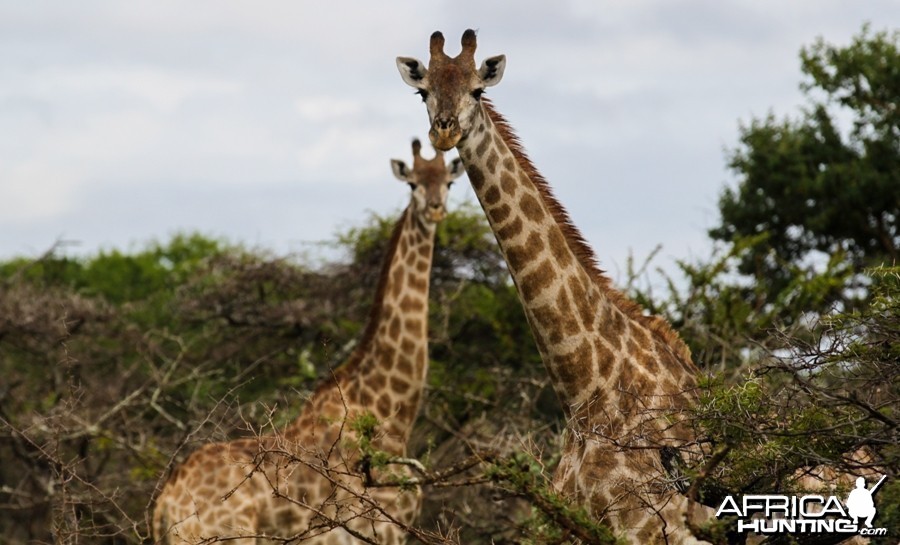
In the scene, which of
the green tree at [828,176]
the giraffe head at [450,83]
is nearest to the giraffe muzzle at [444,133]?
the giraffe head at [450,83]

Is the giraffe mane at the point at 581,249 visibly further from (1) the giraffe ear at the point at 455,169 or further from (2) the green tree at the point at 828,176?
(2) the green tree at the point at 828,176

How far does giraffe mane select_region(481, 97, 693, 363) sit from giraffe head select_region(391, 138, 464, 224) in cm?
322

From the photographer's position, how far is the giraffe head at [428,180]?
10406 mm

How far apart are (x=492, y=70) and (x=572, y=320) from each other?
134cm

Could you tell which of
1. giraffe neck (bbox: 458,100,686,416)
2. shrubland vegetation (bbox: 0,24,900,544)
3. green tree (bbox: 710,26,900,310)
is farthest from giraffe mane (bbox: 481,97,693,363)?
green tree (bbox: 710,26,900,310)

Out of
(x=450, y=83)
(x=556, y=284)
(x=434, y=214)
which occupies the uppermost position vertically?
(x=434, y=214)

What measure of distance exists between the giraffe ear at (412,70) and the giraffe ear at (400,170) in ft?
13.4

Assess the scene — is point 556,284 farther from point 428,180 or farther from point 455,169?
point 455,169

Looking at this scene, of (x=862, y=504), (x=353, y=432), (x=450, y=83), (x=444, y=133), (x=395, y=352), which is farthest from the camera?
(x=395, y=352)

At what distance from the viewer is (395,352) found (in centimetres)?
995

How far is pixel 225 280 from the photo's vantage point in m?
16.0

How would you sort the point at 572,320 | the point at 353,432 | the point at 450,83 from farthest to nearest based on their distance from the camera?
the point at 353,432 < the point at 450,83 < the point at 572,320

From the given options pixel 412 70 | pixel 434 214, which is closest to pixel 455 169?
pixel 434 214

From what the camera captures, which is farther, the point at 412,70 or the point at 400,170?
the point at 400,170
